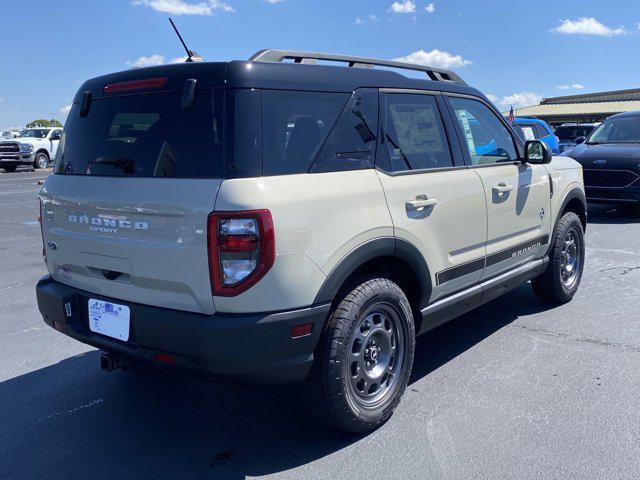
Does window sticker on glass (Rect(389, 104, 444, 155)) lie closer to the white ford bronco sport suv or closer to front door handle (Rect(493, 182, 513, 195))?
the white ford bronco sport suv

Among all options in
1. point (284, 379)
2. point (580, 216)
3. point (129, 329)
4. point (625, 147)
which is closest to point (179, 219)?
point (129, 329)

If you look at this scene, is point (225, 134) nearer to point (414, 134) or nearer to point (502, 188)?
point (414, 134)

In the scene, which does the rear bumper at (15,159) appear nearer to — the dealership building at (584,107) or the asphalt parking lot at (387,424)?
the asphalt parking lot at (387,424)

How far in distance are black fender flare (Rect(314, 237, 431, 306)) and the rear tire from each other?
2.08 metres

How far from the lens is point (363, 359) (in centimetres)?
317

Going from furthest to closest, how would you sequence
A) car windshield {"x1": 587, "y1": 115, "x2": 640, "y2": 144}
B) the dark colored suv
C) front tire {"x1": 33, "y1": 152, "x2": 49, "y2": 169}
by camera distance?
front tire {"x1": 33, "y1": 152, "x2": 49, "y2": 169} → car windshield {"x1": 587, "y1": 115, "x2": 640, "y2": 144} → the dark colored suv

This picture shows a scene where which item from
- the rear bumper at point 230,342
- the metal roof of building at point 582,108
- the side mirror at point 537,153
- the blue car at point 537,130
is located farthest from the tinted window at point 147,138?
the metal roof of building at point 582,108

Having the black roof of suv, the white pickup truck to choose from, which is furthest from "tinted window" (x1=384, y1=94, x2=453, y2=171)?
the white pickup truck

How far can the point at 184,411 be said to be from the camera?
355 cm

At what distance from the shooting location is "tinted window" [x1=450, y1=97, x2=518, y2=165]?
406cm

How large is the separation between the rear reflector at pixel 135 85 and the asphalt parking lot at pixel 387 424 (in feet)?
4.72

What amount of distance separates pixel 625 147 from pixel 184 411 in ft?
30.6

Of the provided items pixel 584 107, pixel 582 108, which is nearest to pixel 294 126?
pixel 582 108

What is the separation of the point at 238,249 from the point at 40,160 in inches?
1092
